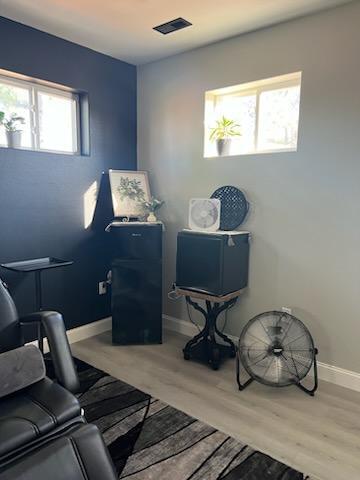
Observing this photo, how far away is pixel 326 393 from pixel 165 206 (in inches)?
77.5

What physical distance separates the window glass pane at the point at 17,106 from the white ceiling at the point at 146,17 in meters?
0.46

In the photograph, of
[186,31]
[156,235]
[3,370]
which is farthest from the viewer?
[156,235]

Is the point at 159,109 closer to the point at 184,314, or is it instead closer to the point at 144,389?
the point at 184,314

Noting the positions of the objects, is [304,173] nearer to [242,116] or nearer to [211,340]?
[242,116]

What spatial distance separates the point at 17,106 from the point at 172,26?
1.29m

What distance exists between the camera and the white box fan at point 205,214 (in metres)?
2.65

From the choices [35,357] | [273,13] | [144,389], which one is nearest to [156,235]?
[144,389]

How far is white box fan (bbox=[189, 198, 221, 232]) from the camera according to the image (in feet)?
8.71

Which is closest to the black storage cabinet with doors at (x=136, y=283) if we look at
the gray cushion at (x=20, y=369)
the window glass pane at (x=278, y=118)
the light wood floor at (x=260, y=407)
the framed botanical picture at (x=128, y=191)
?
the light wood floor at (x=260, y=407)

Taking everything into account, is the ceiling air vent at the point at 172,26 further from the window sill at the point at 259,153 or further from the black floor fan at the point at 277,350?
the black floor fan at the point at 277,350

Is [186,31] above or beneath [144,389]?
above

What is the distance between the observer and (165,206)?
3.32 m

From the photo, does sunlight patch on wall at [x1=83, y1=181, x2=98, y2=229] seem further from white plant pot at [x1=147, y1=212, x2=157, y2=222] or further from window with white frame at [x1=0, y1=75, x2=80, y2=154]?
white plant pot at [x1=147, y1=212, x2=157, y2=222]

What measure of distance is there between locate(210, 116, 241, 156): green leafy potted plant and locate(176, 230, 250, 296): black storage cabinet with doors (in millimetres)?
723
